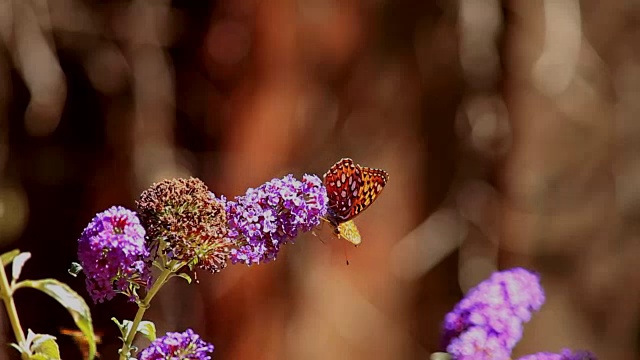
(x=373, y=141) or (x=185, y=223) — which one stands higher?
(x=185, y=223)

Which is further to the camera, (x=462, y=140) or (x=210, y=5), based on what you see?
(x=462, y=140)

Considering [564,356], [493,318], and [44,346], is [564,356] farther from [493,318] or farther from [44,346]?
[44,346]

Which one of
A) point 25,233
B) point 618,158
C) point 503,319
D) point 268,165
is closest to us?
point 503,319

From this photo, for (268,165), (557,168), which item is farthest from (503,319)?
(557,168)

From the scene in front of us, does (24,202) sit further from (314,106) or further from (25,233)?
(314,106)

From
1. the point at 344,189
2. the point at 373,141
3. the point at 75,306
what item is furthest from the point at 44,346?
the point at 373,141

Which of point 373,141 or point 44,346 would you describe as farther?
point 373,141
